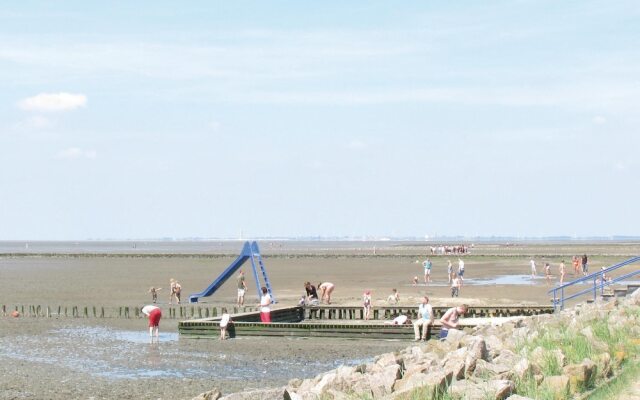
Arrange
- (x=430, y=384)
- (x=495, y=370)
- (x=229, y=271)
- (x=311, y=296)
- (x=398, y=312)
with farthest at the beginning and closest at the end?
(x=229, y=271) < (x=311, y=296) < (x=398, y=312) < (x=495, y=370) < (x=430, y=384)

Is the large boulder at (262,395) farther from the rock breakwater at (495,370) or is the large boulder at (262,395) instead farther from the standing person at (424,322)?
the standing person at (424,322)

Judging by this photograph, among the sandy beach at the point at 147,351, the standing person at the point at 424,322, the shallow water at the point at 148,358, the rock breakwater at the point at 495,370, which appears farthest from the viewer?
the standing person at the point at 424,322

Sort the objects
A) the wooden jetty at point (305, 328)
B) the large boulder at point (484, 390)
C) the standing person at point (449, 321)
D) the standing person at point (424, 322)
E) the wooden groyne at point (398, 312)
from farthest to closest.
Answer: the wooden groyne at point (398, 312) < the wooden jetty at point (305, 328) < the standing person at point (424, 322) < the standing person at point (449, 321) < the large boulder at point (484, 390)

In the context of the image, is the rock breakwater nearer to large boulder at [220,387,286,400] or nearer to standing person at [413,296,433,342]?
large boulder at [220,387,286,400]

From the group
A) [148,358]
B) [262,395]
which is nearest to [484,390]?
[262,395]

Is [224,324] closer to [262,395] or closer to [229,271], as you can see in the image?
[229,271]

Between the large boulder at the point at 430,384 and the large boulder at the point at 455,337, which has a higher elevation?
the large boulder at the point at 430,384

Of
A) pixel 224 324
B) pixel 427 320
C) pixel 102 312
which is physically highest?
pixel 427 320

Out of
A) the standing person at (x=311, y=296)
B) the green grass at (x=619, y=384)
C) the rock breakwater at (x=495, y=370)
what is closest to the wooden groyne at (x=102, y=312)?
the standing person at (x=311, y=296)

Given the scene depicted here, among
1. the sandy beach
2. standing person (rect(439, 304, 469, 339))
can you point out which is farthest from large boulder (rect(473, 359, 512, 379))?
standing person (rect(439, 304, 469, 339))

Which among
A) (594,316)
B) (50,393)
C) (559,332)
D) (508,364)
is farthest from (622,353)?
(50,393)

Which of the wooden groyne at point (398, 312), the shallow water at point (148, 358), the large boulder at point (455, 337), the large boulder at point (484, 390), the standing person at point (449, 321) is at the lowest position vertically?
the shallow water at point (148, 358)

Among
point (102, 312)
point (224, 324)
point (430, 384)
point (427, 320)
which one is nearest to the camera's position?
point (430, 384)

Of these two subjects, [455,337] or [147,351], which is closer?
[455,337]
